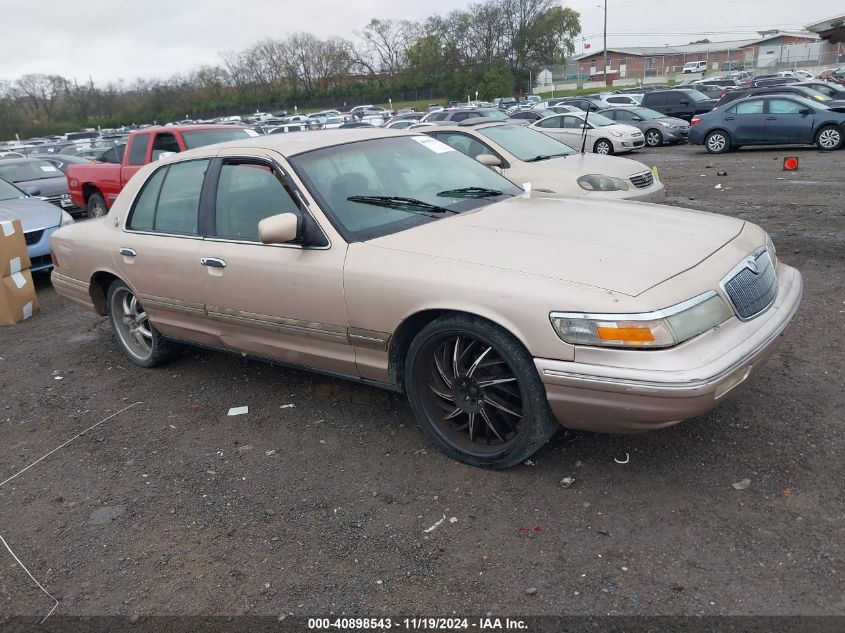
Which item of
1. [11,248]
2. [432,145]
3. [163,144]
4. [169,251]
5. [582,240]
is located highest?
[432,145]

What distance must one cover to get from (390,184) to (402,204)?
0.73 ft

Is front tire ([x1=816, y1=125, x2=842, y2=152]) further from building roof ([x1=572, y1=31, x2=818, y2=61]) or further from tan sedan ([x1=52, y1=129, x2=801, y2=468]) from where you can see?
building roof ([x1=572, y1=31, x2=818, y2=61])

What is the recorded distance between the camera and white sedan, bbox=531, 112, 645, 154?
1888 cm

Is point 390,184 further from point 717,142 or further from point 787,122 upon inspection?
point 717,142

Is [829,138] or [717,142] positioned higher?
[829,138]

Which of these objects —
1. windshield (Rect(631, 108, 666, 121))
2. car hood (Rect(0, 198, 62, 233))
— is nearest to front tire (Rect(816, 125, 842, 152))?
windshield (Rect(631, 108, 666, 121))

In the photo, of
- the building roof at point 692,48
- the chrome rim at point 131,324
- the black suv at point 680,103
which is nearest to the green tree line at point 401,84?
the building roof at point 692,48

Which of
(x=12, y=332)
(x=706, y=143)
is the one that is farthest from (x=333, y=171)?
(x=706, y=143)

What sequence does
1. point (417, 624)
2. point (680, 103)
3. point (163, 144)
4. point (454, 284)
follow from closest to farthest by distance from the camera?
point (417, 624)
point (454, 284)
point (163, 144)
point (680, 103)

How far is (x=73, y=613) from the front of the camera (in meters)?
2.75

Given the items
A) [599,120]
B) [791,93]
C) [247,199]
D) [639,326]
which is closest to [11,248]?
[247,199]

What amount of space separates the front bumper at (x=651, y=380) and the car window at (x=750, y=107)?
54.6 feet

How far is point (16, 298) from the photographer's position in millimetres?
7020

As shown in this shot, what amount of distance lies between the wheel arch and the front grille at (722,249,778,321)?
1.00 m
